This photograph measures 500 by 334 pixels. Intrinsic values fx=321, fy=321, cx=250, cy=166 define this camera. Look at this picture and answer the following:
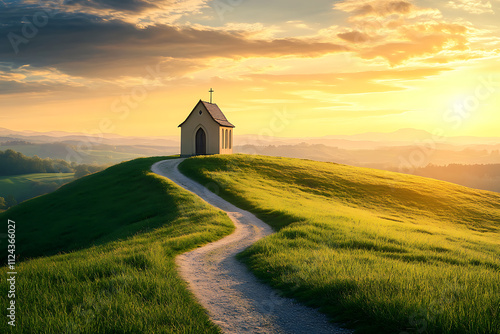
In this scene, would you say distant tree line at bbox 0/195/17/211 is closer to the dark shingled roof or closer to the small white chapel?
the small white chapel

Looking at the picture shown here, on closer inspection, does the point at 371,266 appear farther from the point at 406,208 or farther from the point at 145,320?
the point at 406,208

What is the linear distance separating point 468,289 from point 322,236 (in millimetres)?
8309

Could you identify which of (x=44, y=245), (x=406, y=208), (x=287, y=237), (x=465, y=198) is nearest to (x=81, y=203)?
(x=44, y=245)

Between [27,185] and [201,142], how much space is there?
133 meters

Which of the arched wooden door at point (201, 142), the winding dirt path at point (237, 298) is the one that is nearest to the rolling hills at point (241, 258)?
the winding dirt path at point (237, 298)

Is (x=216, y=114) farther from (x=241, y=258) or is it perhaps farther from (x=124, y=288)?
(x=124, y=288)

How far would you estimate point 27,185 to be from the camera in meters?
148

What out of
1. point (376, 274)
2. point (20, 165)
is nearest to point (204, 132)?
point (376, 274)

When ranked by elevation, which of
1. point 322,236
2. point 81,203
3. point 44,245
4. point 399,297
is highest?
point 399,297

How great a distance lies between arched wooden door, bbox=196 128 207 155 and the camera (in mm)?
55222

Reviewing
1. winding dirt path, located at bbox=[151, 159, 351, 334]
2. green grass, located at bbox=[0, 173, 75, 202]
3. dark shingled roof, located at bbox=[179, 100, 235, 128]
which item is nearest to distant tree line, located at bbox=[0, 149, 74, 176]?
green grass, located at bbox=[0, 173, 75, 202]

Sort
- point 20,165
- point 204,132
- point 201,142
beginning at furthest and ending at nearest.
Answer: point 20,165 < point 201,142 < point 204,132

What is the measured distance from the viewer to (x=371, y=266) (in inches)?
408

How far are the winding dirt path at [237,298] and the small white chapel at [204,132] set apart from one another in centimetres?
3954
